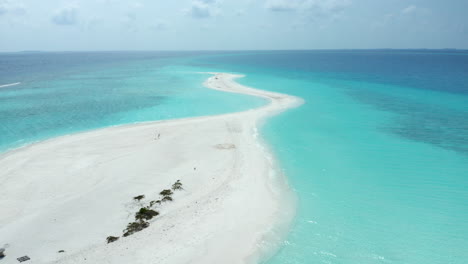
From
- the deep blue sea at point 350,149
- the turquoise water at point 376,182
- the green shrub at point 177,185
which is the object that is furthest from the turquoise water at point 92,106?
the green shrub at point 177,185

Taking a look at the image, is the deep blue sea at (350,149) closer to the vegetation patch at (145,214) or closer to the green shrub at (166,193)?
the vegetation patch at (145,214)

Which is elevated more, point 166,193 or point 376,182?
point 376,182

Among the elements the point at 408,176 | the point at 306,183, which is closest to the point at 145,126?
the point at 306,183

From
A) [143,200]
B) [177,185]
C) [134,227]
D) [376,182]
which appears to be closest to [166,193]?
[177,185]

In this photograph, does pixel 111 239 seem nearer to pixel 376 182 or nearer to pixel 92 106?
pixel 376 182

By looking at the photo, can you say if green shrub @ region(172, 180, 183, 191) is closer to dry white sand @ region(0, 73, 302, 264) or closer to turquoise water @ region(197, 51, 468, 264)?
dry white sand @ region(0, 73, 302, 264)

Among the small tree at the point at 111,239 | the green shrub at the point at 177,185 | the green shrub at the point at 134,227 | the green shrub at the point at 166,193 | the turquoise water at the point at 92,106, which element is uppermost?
the turquoise water at the point at 92,106

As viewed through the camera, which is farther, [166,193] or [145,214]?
[166,193]

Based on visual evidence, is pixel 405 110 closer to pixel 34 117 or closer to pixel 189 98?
pixel 189 98
